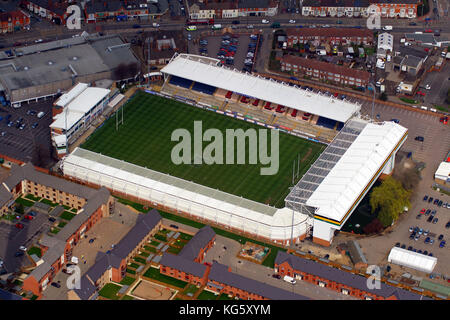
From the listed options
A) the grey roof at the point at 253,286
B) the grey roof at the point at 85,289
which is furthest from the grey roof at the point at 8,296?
the grey roof at the point at 253,286

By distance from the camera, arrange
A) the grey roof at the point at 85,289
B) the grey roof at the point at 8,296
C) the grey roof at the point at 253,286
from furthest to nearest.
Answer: the grey roof at the point at 253,286
the grey roof at the point at 85,289
the grey roof at the point at 8,296

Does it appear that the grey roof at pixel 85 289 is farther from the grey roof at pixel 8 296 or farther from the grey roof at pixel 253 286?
the grey roof at pixel 253 286

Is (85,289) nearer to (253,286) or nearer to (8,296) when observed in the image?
(8,296)

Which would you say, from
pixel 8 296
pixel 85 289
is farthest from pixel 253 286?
pixel 8 296

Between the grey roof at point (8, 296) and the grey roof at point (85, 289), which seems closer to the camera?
the grey roof at point (8, 296)
